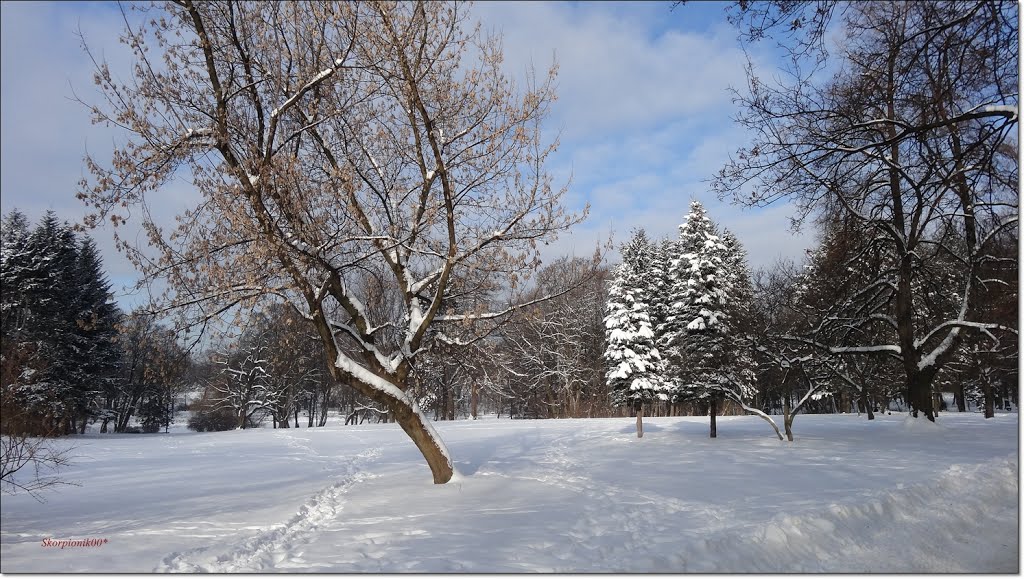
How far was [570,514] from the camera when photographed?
22.4 feet

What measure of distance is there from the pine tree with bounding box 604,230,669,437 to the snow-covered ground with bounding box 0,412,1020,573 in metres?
11.4

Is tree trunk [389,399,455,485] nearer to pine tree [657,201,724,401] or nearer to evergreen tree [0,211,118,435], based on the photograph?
evergreen tree [0,211,118,435]

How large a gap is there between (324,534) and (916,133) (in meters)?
7.58

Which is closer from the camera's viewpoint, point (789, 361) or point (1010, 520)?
point (1010, 520)

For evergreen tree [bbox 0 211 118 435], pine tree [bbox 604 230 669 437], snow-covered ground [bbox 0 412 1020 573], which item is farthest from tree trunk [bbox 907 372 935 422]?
evergreen tree [bbox 0 211 118 435]

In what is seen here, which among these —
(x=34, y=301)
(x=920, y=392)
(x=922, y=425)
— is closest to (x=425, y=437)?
(x=34, y=301)

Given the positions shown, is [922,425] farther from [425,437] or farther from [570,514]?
[425,437]

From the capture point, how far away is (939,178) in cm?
579

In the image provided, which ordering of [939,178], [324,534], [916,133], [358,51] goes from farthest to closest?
[358,51] < [324,534] < [939,178] < [916,133]

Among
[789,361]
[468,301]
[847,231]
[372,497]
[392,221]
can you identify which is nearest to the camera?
[372,497]

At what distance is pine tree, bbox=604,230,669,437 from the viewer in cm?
2509

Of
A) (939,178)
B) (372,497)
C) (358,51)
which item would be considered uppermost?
(358,51)

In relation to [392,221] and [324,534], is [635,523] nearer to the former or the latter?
[324,534]

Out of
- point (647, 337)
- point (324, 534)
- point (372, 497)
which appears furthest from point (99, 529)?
point (647, 337)
